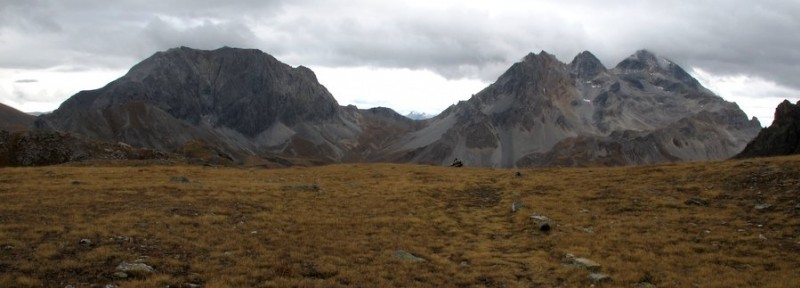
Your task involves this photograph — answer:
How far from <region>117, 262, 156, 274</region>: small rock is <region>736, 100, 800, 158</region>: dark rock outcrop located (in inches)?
4936

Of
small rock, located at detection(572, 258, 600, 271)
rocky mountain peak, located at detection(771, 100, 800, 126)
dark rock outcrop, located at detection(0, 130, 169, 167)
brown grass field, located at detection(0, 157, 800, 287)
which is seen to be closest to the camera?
brown grass field, located at detection(0, 157, 800, 287)

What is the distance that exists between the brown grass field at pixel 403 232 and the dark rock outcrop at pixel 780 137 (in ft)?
285

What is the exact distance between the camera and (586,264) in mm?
24953

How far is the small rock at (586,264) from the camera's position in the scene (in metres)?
24.5

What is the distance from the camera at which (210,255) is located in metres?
24.1

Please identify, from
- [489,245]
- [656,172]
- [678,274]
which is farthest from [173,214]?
[656,172]

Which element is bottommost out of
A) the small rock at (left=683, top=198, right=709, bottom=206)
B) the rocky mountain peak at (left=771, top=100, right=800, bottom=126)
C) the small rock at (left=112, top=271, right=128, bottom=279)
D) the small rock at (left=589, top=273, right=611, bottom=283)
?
the small rock at (left=589, top=273, right=611, bottom=283)

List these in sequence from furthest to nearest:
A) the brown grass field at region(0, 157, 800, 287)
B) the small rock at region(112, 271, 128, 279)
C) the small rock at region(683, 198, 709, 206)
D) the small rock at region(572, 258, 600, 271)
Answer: the small rock at region(683, 198, 709, 206)
the small rock at region(572, 258, 600, 271)
the brown grass field at region(0, 157, 800, 287)
the small rock at region(112, 271, 128, 279)

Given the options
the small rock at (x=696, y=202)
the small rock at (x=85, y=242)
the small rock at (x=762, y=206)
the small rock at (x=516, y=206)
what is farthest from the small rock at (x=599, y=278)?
the small rock at (x=85, y=242)

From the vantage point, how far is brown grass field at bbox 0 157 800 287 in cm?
2203

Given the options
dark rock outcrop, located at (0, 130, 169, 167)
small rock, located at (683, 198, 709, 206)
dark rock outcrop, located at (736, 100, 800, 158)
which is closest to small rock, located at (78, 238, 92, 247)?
small rock, located at (683, 198, 709, 206)

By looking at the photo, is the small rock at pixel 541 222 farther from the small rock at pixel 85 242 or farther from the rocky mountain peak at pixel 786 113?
the rocky mountain peak at pixel 786 113

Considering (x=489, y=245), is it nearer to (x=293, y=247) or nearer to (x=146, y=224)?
(x=293, y=247)

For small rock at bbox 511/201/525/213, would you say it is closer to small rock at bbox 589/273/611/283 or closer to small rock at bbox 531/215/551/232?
small rock at bbox 531/215/551/232
